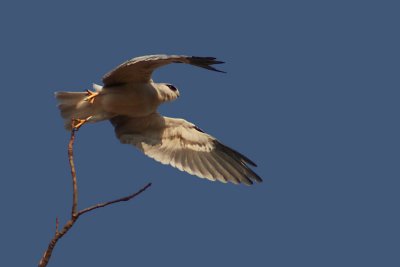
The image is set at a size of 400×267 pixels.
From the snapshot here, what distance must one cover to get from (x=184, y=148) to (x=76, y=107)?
4.19 feet

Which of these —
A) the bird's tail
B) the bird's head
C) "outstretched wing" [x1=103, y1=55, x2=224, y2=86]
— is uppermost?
"outstretched wing" [x1=103, y1=55, x2=224, y2=86]

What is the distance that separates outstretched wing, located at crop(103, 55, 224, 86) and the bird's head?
0.80ft

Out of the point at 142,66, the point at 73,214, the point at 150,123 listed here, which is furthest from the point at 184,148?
the point at 73,214

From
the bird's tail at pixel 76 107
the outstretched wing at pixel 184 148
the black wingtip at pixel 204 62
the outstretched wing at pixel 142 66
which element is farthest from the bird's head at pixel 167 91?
the black wingtip at pixel 204 62

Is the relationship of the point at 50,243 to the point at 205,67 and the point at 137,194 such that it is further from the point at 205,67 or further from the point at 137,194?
the point at 205,67

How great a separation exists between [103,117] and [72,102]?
363 millimetres

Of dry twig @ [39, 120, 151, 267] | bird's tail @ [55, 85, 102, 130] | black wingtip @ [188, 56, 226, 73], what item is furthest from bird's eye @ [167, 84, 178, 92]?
dry twig @ [39, 120, 151, 267]

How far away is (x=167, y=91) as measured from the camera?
7719 mm

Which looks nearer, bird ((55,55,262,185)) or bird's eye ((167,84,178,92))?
bird ((55,55,262,185))

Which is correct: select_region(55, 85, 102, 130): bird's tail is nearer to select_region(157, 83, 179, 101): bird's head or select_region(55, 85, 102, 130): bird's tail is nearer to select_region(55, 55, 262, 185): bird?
select_region(55, 55, 262, 185): bird

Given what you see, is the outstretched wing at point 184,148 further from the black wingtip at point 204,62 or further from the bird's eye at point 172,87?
the black wingtip at point 204,62

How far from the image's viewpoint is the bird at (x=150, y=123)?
7398mm

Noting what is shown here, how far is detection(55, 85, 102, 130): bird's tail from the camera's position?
765 centimetres

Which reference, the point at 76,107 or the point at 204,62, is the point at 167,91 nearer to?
the point at 76,107
